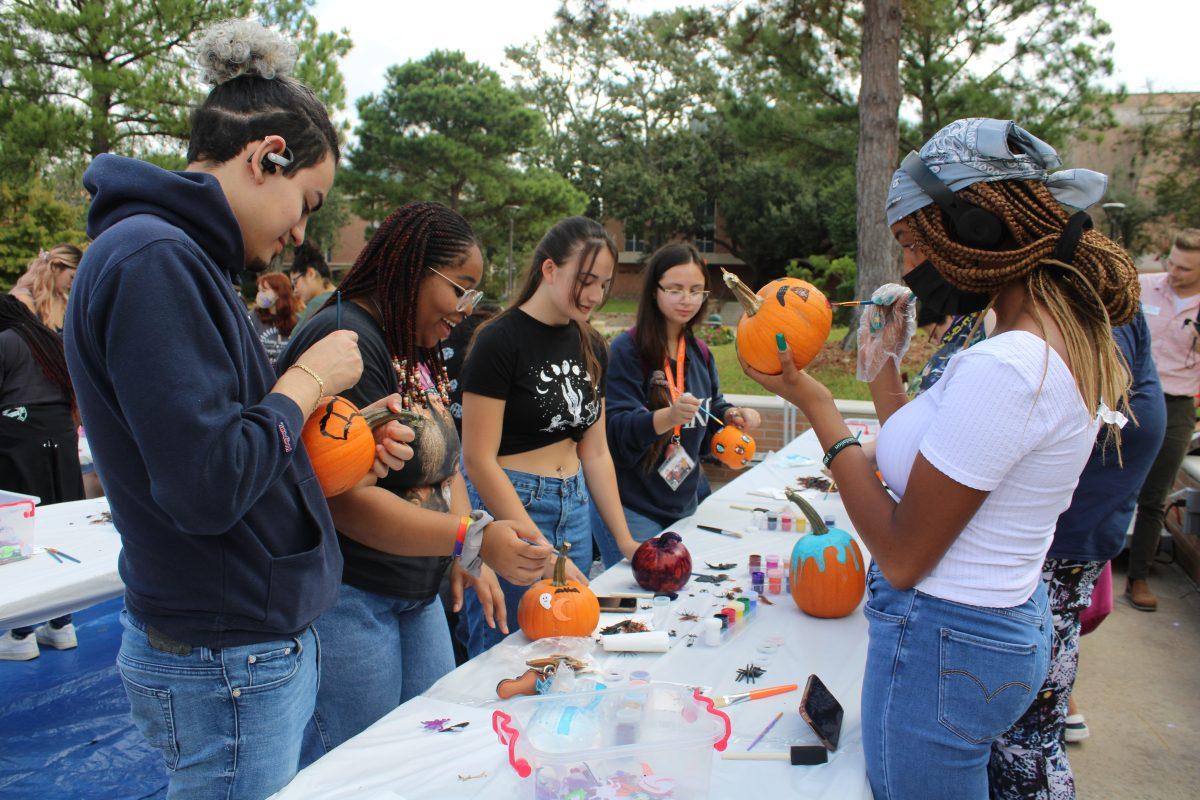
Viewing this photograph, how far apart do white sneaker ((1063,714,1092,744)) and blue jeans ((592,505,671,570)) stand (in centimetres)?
197

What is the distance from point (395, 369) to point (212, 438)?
0.83 metres

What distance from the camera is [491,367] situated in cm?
265

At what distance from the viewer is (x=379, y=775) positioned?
61.9 inches

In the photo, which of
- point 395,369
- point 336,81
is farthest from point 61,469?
point 336,81

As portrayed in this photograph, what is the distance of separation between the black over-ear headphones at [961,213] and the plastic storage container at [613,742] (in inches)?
38.8

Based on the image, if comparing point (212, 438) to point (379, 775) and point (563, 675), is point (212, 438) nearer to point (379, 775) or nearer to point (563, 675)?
point (379, 775)

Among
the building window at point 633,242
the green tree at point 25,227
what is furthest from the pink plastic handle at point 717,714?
the building window at point 633,242

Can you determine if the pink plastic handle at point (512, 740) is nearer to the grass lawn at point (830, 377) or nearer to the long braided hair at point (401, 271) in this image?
the long braided hair at point (401, 271)

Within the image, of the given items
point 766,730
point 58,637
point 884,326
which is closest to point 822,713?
point 766,730

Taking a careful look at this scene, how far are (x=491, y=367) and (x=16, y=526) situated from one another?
2004mm

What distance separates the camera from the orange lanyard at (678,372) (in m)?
3.52

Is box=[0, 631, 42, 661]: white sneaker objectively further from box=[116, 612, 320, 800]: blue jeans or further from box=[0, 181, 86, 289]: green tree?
box=[0, 181, 86, 289]: green tree

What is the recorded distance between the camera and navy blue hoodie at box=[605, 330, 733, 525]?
11.0 feet

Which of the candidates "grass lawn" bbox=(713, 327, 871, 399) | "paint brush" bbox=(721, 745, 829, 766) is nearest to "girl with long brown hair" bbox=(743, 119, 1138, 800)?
"paint brush" bbox=(721, 745, 829, 766)
